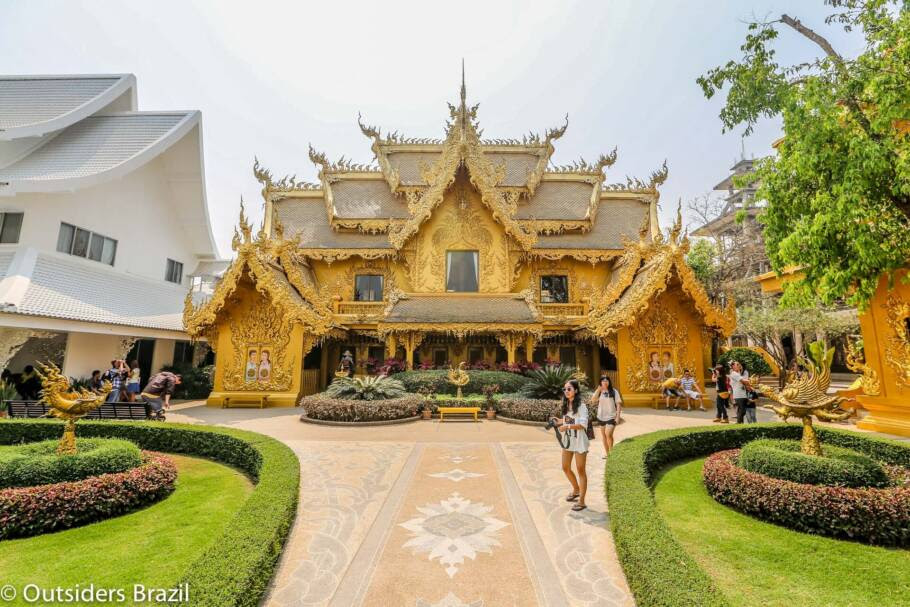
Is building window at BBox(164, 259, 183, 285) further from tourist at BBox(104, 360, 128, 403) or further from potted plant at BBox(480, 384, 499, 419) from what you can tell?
potted plant at BBox(480, 384, 499, 419)

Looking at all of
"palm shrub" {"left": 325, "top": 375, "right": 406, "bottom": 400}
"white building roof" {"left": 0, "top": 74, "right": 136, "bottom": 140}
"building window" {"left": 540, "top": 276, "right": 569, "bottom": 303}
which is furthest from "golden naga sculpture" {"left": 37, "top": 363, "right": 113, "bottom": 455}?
"white building roof" {"left": 0, "top": 74, "right": 136, "bottom": 140}

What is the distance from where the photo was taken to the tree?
5.96 m

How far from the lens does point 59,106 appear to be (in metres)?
16.6

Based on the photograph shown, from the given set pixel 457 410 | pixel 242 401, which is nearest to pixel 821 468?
pixel 457 410

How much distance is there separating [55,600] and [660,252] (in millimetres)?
15197

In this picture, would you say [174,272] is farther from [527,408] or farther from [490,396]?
[527,408]

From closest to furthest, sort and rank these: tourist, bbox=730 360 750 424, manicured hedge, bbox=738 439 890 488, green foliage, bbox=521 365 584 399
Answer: manicured hedge, bbox=738 439 890 488 < tourist, bbox=730 360 750 424 < green foliage, bbox=521 365 584 399

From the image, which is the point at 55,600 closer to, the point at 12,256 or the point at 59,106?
the point at 12,256

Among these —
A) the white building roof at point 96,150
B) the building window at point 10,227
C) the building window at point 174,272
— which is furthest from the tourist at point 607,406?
the building window at point 174,272

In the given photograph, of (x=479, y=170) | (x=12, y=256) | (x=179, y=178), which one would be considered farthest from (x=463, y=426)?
(x=179, y=178)

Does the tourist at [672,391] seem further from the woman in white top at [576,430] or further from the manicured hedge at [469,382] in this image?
the woman in white top at [576,430]

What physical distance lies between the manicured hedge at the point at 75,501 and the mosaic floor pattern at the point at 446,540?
1866 millimetres

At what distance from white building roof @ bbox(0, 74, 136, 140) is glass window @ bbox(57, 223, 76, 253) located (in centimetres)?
392

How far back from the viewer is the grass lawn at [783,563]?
10.3ft
